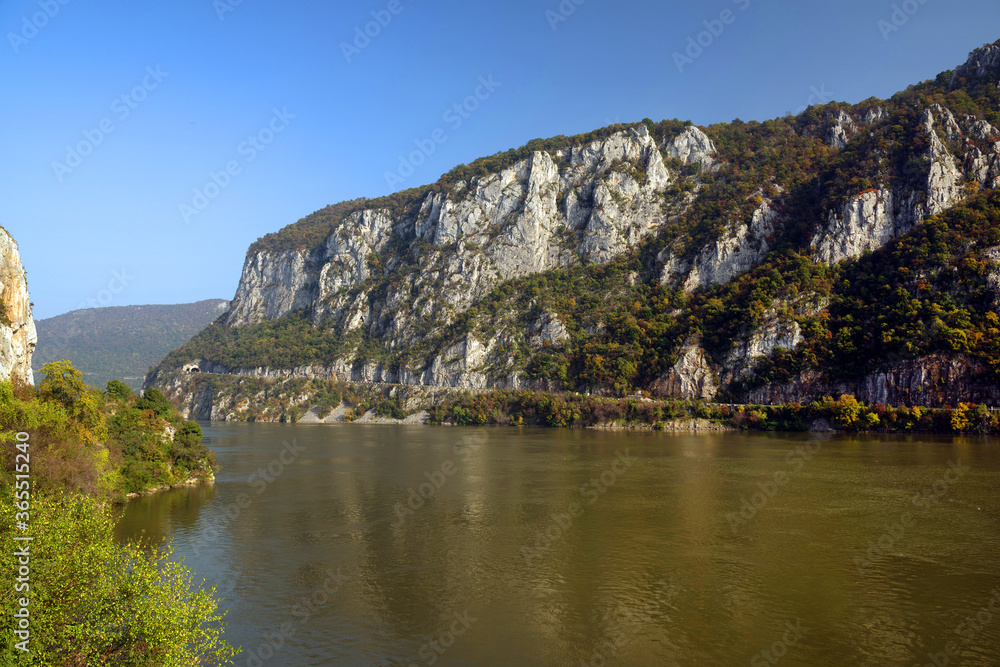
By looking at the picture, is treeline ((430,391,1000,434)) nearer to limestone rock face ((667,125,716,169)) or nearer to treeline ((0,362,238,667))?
treeline ((0,362,238,667))

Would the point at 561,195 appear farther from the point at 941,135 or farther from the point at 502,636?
the point at 502,636

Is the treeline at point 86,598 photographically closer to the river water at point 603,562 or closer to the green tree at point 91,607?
the green tree at point 91,607

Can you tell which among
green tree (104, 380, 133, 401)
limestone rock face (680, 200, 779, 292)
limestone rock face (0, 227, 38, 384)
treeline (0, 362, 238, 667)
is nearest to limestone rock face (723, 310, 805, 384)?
limestone rock face (680, 200, 779, 292)

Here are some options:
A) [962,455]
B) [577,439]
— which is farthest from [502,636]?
[577,439]

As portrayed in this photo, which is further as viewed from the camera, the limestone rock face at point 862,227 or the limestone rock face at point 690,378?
the limestone rock face at point 862,227

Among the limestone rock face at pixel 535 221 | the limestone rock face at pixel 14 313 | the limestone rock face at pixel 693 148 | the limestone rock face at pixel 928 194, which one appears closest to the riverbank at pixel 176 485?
the limestone rock face at pixel 14 313

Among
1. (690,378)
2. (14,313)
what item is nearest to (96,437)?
(14,313)
